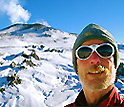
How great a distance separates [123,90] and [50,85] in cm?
311

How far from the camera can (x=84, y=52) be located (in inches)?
43.9

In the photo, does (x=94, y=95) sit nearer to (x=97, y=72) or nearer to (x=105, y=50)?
(x=97, y=72)

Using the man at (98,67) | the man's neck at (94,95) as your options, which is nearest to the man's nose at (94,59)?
the man at (98,67)

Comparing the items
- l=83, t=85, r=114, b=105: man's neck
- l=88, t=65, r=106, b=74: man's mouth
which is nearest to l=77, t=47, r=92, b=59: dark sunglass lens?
l=88, t=65, r=106, b=74: man's mouth

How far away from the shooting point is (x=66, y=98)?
5250 mm

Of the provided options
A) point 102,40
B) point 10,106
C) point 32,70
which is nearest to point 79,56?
point 102,40

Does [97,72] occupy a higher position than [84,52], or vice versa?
[84,52]

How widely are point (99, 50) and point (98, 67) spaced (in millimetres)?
132

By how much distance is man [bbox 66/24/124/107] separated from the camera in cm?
102

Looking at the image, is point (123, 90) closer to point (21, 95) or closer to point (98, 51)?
point (21, 95)

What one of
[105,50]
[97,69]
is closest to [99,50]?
[105,50]

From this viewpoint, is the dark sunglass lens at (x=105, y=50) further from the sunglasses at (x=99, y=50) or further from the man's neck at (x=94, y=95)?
the man's neck at (x=94, y=95)

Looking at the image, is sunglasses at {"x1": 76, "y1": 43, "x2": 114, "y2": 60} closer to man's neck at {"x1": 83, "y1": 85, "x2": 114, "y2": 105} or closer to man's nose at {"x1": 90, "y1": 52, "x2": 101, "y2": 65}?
man's nose at {"x1": 90, "y1": 52, "x2": 101, "y2": 65}

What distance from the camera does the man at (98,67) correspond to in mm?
1018
